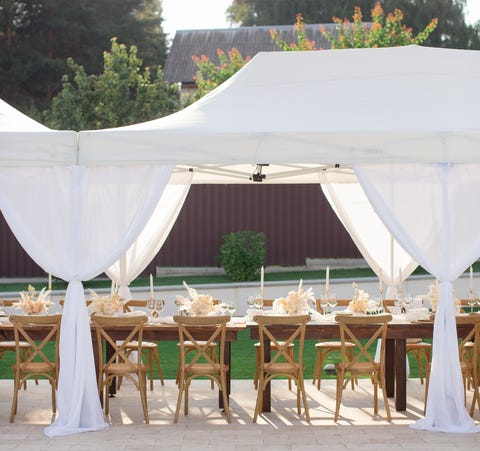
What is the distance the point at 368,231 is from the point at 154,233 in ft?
7.75

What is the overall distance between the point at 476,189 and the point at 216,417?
295 cm

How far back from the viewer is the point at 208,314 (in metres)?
8.58

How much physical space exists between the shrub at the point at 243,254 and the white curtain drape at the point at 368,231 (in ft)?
20.9

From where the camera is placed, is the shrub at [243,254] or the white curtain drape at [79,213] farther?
the shrub at [243,254]

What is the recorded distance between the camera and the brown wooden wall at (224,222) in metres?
18.4

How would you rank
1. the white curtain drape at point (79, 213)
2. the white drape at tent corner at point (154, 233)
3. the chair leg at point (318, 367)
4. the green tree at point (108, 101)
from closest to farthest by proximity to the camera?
1. the white curtain drape at point (79, 213)
2. the chair leg at point (318, 367)
3. the white drape at tent corner at point (154, 233)
4. the green tree at point (108, 101)

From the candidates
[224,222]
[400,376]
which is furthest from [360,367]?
[224,222]

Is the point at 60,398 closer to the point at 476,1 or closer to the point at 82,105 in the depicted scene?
the point at 82,105

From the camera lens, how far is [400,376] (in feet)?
27.6

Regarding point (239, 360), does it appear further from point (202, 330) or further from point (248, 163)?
point (248, 163)

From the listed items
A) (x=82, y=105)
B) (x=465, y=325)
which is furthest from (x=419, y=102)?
(x=82, y=105)

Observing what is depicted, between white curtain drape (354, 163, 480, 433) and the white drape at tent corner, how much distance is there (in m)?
2.87

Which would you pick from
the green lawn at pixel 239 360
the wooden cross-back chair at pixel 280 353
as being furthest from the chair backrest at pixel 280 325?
the green lawn at pixel 239 360

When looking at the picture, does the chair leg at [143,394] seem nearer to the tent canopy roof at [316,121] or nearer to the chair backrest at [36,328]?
the chair backrest at [36,328]
